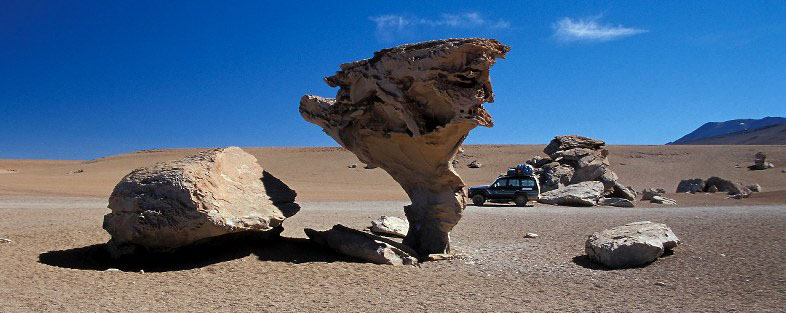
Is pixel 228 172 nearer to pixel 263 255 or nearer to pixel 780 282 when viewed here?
pixel 263 255

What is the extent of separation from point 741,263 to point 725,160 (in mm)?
51169

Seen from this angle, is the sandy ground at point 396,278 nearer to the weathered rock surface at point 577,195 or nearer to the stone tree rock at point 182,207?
the stone tree rock at point 182,207

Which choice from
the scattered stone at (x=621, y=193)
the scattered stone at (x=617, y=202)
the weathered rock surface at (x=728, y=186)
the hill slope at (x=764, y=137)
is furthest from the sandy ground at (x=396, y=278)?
the hill slope at (x=764, y=137)

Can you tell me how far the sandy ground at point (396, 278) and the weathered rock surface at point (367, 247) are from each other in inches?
10.4

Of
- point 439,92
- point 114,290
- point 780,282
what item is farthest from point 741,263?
point 114,290

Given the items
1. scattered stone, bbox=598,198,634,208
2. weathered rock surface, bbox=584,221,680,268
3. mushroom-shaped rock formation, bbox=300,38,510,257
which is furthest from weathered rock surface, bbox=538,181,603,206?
mushroom-shaped rock formation, bbox=300,38,510,257

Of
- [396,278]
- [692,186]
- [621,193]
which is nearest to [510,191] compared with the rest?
[621,193]

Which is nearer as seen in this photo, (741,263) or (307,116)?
(741,263)

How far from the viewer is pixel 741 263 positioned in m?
11.0

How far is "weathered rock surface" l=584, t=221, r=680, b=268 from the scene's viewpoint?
11.1 m

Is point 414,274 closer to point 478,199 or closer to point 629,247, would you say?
point 629,247

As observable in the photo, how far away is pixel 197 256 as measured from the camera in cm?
1147

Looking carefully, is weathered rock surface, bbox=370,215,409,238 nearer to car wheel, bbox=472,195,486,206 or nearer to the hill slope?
car wheel, bbox=472,195,486,206

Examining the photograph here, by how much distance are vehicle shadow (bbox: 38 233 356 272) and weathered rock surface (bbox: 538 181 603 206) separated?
55.9 ft
